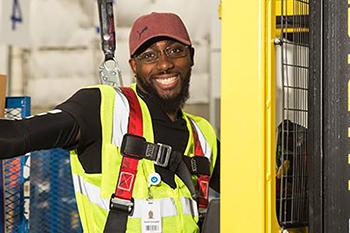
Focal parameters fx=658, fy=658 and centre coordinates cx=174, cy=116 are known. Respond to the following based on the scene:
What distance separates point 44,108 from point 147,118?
2.70 meters

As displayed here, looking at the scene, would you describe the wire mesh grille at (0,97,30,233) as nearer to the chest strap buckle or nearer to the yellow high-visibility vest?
the yellow high-visibility vest

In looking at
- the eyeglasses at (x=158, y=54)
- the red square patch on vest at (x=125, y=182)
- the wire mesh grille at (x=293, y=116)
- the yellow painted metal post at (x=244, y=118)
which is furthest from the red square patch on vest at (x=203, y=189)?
the yellow painted metal post at (x=244, y=118)

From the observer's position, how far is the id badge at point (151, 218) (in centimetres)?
223

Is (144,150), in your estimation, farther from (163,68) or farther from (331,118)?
(331,118)

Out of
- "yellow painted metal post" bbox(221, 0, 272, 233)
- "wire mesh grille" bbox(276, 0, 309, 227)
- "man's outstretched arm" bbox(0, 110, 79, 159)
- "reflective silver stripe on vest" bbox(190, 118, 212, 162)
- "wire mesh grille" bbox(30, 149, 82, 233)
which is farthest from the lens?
"wire mesh grille" bbox(30, 149, 82, 233)

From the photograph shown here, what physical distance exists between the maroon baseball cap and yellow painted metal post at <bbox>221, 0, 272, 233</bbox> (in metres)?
0.76

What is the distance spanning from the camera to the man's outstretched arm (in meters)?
1.92

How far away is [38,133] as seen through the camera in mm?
2002

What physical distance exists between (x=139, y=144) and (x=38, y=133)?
38cm

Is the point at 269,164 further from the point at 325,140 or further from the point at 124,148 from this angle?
the point at 124,148

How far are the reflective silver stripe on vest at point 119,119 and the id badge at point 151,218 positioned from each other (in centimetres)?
24

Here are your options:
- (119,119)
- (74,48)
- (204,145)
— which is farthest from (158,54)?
(74,48)

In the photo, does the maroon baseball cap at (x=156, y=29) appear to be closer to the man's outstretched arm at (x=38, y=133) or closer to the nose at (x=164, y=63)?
the nose at (x=164, y=63)

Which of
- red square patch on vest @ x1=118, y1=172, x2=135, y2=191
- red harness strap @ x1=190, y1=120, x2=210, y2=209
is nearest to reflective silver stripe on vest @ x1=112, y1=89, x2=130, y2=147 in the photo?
red square patch on vest @ x1=118, y1=172, x2=135, y2=191
